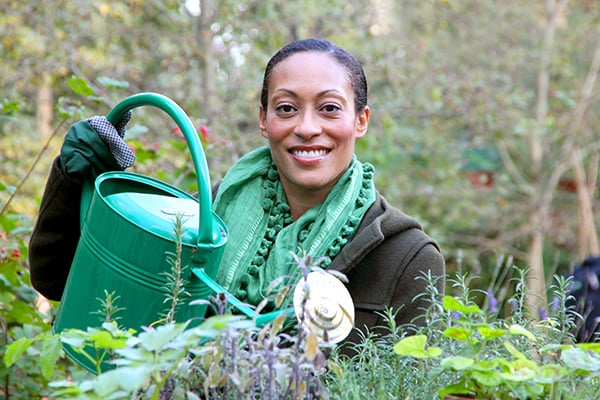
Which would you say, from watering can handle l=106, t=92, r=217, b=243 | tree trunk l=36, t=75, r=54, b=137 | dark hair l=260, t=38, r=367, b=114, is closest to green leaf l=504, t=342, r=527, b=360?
watering can handle l=106, t=92, r=217, b=243

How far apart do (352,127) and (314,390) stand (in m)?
1.22

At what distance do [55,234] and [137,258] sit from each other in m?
0.61

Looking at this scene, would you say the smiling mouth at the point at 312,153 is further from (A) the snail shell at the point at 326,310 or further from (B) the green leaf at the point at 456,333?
(B) the green leaf at the point at 456,333

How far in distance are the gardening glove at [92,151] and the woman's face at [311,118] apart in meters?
0.46

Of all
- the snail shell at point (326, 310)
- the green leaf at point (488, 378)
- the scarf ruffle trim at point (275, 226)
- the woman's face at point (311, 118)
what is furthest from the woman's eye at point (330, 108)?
the green leaf at point (488, 378)

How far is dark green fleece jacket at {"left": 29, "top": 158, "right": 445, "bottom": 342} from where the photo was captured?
2.12 meters

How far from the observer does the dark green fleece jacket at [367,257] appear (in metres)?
2.12

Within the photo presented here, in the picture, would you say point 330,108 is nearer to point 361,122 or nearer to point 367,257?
point 361,122

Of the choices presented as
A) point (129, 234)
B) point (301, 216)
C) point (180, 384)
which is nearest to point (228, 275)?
point (301, 216)

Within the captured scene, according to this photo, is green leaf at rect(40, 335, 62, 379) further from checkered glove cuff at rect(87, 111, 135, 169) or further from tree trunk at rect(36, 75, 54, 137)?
tree trunk at rect(36, 75, 54, 137)

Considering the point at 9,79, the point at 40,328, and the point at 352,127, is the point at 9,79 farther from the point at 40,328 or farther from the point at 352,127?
the point at 352,127

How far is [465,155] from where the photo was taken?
1048cm

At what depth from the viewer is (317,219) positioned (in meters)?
2.25

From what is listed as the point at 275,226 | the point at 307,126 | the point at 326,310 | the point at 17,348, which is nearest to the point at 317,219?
the point at 275,226
